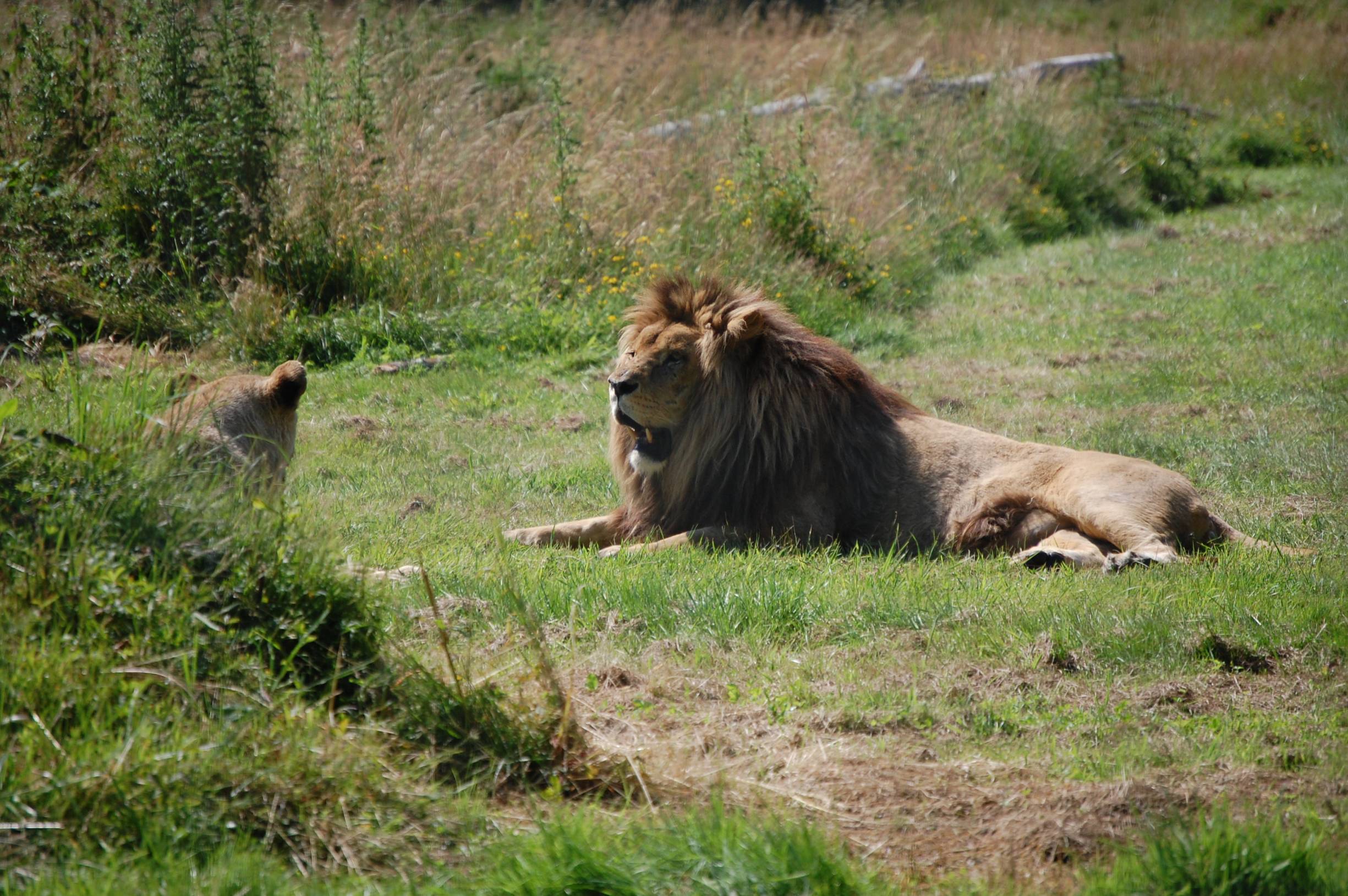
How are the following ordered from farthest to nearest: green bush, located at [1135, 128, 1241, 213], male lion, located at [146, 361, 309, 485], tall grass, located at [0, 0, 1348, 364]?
green bush, located at [1135, 128, 1241, 213] < tall grass, located at [0, 0, 1348, 364] < male lion, located at [146, 361, 309, 485]

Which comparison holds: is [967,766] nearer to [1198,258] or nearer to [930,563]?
[930,563]

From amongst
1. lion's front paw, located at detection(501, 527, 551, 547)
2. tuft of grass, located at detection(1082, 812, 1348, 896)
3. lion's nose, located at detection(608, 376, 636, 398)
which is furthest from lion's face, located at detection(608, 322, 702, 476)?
tuft of grass, located at detection(1082, 812, 1348, 896)

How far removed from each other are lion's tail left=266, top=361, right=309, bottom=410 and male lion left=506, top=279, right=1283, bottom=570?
148 cm

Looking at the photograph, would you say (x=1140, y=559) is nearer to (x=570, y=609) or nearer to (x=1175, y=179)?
(x=570, y=609)

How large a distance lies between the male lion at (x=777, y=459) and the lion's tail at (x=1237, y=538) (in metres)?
0.01

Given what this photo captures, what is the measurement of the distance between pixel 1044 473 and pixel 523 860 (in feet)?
13.2

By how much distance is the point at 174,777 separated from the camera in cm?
288

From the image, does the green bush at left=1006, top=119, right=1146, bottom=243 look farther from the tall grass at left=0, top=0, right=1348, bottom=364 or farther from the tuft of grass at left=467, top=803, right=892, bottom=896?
the tuft of grass at left=467, top=803, right=892, bottom=896

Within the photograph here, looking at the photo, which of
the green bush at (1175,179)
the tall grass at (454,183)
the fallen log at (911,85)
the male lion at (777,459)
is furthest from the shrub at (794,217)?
the green bush at (1175,179)

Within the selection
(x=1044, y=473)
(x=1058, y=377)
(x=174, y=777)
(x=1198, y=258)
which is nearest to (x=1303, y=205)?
(x=1198, y=258)

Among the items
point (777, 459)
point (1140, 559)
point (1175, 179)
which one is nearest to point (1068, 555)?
point (1140, 559)

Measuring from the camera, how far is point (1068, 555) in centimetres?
565

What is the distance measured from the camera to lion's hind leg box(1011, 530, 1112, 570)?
5648mm

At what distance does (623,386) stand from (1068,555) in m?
2.29
